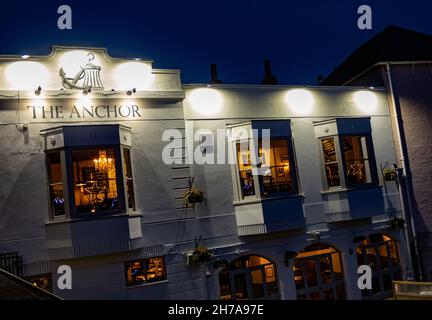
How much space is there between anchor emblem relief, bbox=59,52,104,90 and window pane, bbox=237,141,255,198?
458 centimetres

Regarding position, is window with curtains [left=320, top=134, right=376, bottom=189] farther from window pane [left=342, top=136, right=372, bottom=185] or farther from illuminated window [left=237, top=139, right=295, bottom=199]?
illuminated window [left=237, top=139, right=295, bottom=199]

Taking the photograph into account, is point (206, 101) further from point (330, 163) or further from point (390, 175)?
point (390, 175)

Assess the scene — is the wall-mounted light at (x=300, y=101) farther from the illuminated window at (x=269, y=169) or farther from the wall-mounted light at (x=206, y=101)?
the wall-mounted light at (x=206, y=101)

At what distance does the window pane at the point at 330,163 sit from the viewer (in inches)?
556

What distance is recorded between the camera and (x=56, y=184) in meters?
10.4

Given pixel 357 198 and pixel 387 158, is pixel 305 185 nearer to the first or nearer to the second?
pixel 357 198

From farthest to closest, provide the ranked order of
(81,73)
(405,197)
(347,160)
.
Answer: (405,197)
(347,160)
(81,73)

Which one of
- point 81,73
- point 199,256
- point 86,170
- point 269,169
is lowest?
point 199,256

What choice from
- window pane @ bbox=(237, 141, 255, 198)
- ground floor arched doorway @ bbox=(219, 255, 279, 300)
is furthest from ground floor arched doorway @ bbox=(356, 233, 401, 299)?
window pane @ bbox=(237, 141, 255, 198)

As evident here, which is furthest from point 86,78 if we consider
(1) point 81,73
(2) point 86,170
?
(2) point 86,170

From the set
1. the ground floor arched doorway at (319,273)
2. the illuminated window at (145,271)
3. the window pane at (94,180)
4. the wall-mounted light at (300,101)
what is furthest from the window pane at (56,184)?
the wall-mounted light at (300,101)

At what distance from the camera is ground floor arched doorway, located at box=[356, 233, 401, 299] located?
1428 centimetres

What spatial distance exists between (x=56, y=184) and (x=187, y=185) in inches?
140

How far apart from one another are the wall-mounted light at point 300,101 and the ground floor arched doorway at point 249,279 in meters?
5.20
